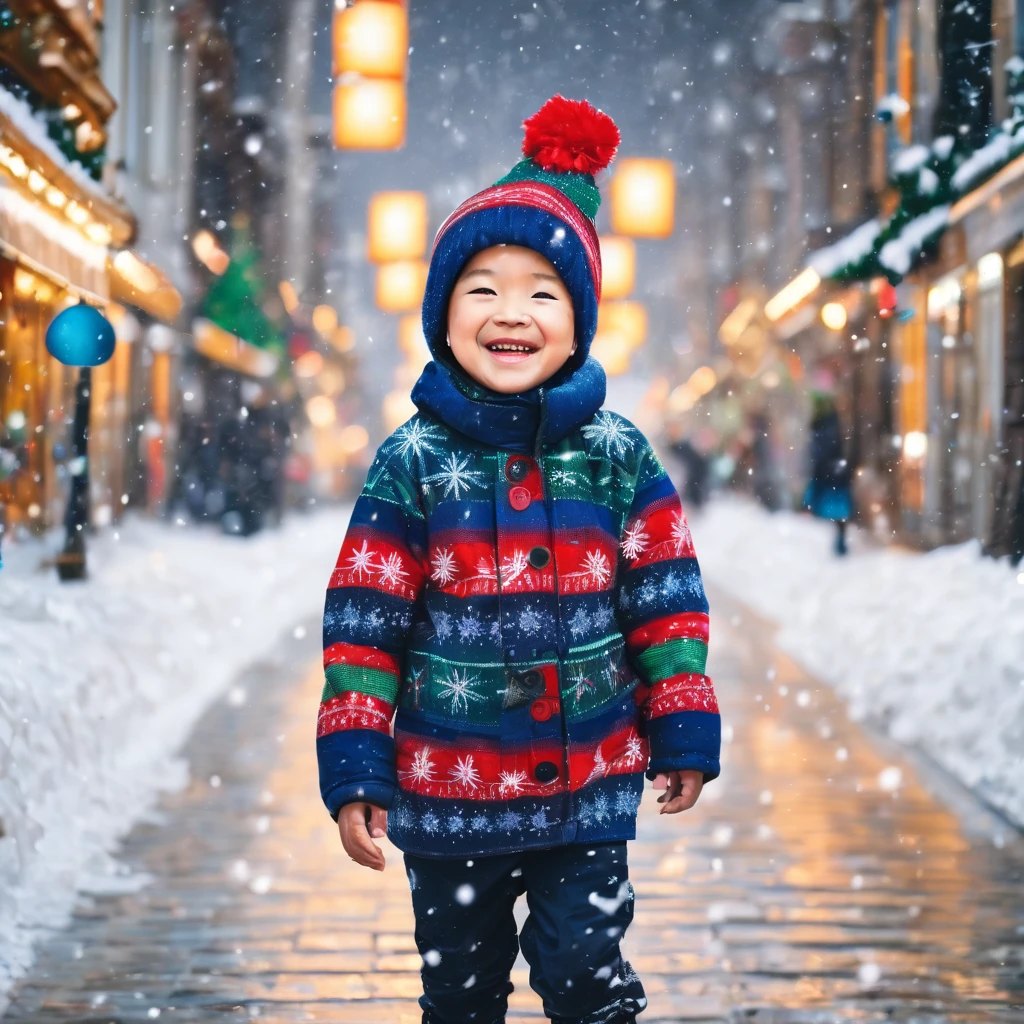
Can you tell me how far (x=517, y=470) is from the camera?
269cm

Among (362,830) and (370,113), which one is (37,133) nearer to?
(370,113)

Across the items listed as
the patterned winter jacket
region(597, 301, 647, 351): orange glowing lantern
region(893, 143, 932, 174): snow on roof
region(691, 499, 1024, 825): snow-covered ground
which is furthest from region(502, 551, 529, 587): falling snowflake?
region(597, 301, 647, 351): orange glowing lantern

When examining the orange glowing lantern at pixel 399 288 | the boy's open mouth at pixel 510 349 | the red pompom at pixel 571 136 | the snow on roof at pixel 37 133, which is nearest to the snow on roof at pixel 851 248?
the orange glowing lantern at pixel 399 288

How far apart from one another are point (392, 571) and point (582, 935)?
84 centimetres

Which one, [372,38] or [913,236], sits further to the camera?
[913,236]

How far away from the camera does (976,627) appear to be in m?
8.38

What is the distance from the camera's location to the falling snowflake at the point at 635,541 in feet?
9.13

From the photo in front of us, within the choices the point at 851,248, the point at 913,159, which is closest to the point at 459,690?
the point at 913,159

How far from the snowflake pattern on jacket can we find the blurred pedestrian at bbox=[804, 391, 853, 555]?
14.0 m

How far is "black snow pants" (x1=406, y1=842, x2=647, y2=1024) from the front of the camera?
2645 mm

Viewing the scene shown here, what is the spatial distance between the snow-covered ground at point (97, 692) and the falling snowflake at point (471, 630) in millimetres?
2014

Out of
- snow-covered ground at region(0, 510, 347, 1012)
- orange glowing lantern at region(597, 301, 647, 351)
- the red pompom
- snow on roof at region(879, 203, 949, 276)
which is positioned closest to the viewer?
the red pompom

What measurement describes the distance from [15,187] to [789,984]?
9.00 metres

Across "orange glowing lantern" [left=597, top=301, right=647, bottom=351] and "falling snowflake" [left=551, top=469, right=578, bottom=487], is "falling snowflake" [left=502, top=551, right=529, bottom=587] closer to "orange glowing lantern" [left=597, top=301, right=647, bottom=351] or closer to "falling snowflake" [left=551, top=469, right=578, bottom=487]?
"falling snowflake" [left=551, top=469, right=578, bottom=487]
